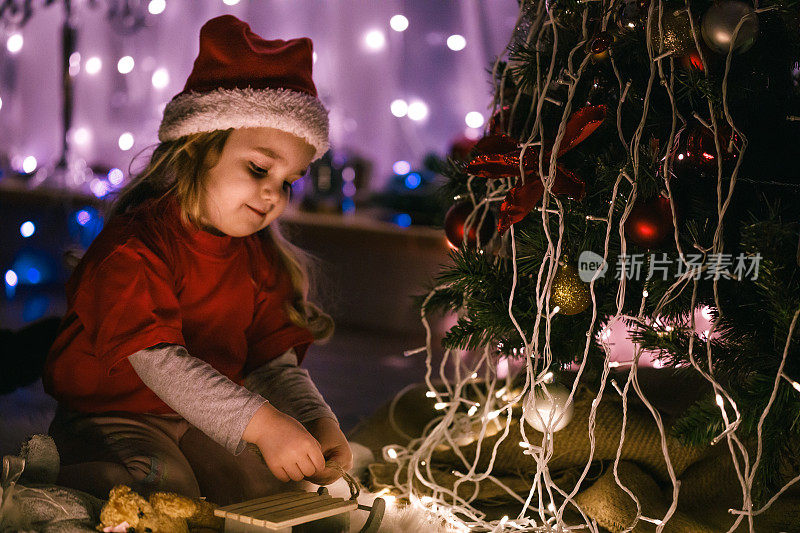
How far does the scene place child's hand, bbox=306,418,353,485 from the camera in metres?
0.86

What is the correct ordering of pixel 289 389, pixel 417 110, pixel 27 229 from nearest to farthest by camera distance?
1. pixel 289 389
2. pixel 27 229
3. pixel 417 110

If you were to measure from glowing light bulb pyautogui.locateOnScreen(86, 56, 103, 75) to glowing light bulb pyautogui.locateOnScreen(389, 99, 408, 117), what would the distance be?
1.05m

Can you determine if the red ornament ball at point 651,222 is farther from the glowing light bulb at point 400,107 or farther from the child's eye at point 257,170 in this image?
the glowing light bulb at point 400,107

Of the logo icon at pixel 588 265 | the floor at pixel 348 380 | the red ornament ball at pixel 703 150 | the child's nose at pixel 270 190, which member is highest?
the red ornament ball at pixel 703 150

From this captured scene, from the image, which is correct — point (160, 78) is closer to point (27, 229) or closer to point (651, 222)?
point (27, 229)

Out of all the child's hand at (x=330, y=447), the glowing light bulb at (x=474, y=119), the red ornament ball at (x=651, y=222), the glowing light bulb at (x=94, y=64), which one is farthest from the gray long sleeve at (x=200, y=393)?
the glowing light bulb at (x=94, y=64)

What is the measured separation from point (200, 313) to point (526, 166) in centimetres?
46

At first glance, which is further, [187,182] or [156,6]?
[156,6]

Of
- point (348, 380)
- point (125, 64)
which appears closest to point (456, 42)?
point (125, 64)

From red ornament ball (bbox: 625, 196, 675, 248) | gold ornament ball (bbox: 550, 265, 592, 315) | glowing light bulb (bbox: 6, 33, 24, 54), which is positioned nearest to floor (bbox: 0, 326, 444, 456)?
gold ornament ball (bbox: 550, 265, 592, 315)

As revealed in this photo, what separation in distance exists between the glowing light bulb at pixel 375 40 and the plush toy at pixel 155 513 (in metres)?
1.83

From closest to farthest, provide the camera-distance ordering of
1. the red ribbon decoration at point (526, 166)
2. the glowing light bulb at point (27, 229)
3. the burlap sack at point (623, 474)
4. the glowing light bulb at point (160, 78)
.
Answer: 1. the red ribbon decoration at point (526, 166)
2. the burlap sack at point (623, 474)
3. the glowing light bulb at point (27, 229)
4. the glowing light bulb at point (160, 78)

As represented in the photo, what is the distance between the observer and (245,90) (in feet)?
2.98

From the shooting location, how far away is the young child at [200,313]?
83 cm
